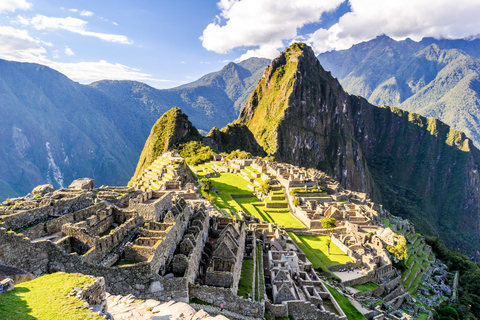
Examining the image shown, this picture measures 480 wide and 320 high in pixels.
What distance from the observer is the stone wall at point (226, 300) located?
1326 cm

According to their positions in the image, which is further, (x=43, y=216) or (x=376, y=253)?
(x=376, y=253)


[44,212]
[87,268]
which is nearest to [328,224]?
[87,268]

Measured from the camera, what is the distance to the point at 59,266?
440 inches

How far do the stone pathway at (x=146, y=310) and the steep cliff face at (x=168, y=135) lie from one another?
91.4m

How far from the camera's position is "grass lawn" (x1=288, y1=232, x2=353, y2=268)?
1213 inches

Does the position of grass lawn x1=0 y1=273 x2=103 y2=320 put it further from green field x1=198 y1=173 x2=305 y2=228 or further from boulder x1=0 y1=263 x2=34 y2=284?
green field x1=198 y1=173 x2=305 y2=228

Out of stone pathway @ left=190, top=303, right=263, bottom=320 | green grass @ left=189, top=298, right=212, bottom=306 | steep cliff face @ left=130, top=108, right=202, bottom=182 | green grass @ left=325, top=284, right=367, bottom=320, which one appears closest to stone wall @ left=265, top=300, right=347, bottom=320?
stone pathway @ left=190, top=303, right=263, bottom=320

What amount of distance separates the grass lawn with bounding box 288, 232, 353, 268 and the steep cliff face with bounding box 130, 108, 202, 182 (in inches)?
2889

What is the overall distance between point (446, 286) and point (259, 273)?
38825 mm

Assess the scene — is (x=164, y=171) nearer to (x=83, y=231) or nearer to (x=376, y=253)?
(x=376, y=253)

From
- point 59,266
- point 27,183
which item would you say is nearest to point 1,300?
point 59,266

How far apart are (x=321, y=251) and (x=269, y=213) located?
13050 mm

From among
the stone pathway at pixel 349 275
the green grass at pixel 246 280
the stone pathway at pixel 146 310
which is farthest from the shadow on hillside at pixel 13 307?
the stone pathway at pixel 349 275

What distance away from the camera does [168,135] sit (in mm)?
105750
